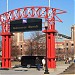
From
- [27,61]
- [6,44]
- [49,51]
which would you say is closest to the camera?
[49,51]

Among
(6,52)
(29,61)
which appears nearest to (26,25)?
(6,52)

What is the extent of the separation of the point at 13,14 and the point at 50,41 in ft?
21.8

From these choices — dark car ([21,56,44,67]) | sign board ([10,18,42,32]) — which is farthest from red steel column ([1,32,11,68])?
dark car ([21,56,44,67])

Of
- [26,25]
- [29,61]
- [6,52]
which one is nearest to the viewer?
[26,25]

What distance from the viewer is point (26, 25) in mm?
39062

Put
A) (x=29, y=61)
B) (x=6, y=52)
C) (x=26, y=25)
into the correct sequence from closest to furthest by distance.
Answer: (x=26, y=25) < (x=6, y=52) < (x=29, y=61)

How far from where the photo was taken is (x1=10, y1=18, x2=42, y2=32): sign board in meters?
38.5

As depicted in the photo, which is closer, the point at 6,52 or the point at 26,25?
the point at 26,25

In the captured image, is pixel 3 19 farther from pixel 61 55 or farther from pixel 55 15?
pixel 61 55

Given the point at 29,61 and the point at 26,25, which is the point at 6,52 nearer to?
the point at 26,25

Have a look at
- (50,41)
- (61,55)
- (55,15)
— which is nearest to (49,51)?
(50,41)

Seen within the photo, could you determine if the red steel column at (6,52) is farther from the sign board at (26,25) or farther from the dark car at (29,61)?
the dark car at (29,61)

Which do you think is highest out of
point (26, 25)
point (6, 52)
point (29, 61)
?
point (26, 25)

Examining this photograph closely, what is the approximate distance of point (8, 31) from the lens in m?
40.4
